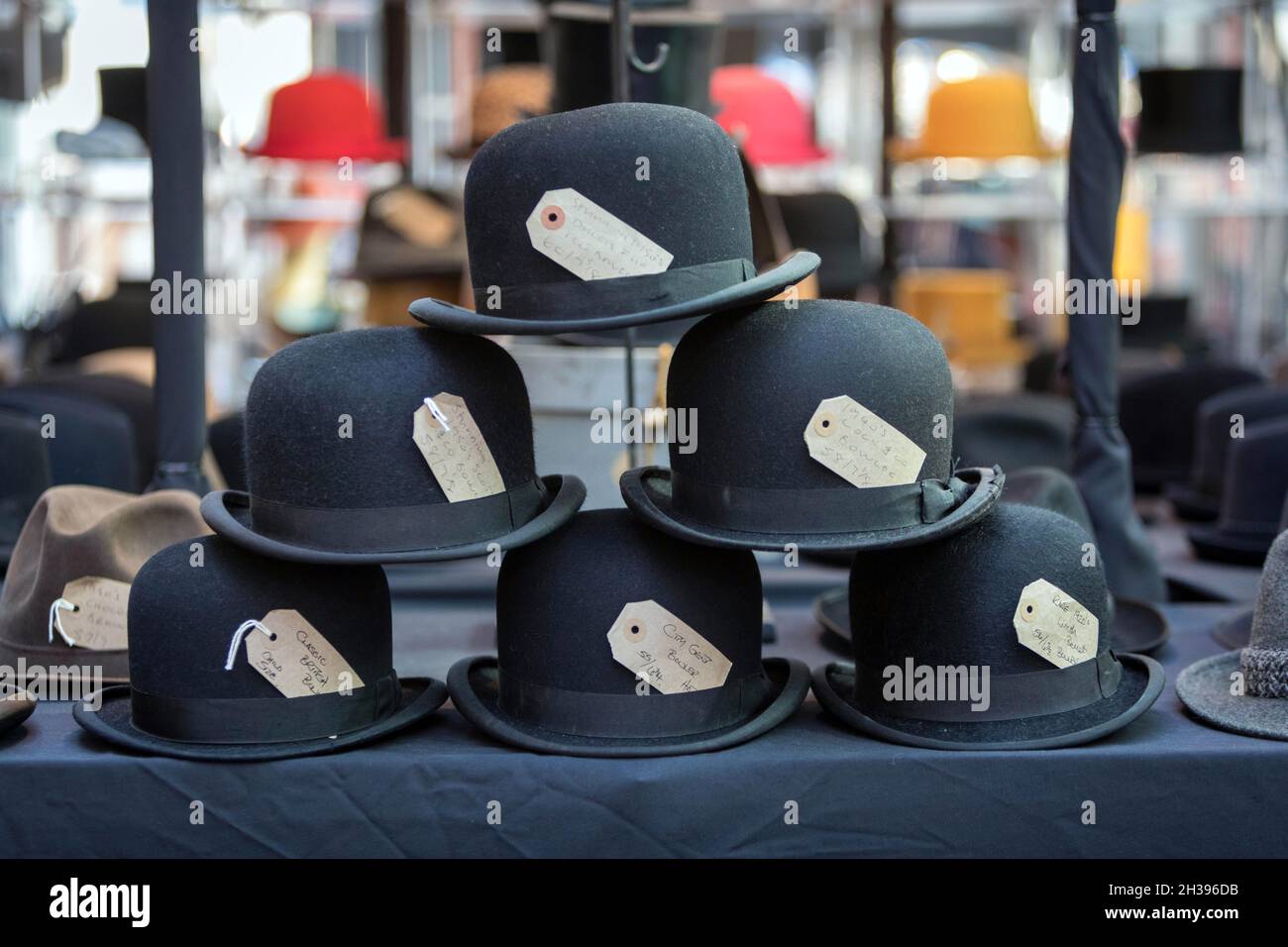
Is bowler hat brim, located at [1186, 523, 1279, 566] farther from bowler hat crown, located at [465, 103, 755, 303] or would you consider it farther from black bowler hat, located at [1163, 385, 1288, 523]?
bowler hat crown, located at [465, 103, 755, 303]

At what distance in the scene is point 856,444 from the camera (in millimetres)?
1697

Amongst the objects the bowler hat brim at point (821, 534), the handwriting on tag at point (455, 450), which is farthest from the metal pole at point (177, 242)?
the bowler hat brim at point (821, 534)

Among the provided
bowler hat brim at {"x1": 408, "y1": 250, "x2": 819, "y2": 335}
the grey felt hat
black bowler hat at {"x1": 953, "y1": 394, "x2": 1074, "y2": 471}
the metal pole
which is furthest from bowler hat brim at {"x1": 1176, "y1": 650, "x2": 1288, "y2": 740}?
the metal pole

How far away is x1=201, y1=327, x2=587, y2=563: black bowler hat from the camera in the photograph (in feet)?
5.58

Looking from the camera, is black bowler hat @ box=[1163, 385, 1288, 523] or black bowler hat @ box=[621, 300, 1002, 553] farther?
black bowler hat @ box=[1163, 385, 1288, 523]

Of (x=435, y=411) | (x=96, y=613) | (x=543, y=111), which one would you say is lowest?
(x=96, y=613)

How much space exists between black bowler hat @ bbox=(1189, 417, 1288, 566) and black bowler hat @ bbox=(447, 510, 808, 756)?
159 centimetres

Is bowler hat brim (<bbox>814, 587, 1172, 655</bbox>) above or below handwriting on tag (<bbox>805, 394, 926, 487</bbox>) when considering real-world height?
below

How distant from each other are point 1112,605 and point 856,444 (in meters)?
0.80

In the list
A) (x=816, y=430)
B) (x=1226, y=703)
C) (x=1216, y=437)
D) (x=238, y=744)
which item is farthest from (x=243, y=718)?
(x=1216, y=437)

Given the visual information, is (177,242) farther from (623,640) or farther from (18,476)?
(623,640)

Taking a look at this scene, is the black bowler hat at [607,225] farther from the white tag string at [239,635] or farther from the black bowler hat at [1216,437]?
the black bowler hat at [1216,437]
